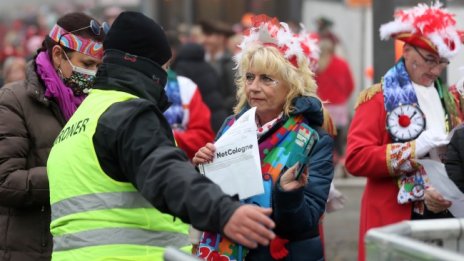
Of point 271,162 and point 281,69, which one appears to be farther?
point 281,69

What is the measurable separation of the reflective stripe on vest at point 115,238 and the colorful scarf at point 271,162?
736 mm

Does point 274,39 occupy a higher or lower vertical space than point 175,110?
higher

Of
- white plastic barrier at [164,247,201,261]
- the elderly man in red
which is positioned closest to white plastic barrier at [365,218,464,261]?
white plastic barrier at [164,247,201,261]

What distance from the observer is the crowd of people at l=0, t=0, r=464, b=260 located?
385 centimetres

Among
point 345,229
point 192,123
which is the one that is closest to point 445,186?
point 192,123

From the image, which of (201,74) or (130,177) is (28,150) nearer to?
(130,177)

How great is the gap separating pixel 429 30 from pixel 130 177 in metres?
2.69

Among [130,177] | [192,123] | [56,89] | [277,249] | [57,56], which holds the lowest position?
[277,249]

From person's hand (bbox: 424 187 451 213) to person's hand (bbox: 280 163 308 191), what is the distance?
3.68 feet

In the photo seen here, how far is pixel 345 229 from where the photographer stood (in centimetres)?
1138

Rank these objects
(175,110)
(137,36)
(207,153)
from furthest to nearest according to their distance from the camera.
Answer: (175,110), (207,153), (137,36)

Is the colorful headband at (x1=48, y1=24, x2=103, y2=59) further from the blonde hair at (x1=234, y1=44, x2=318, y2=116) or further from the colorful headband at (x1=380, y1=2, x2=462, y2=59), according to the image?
the colorful headband at (x1=380, y1=2, x2=462, y2=59)

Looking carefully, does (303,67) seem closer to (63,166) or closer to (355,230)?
(63,166)

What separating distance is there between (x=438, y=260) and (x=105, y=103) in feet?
5.18
